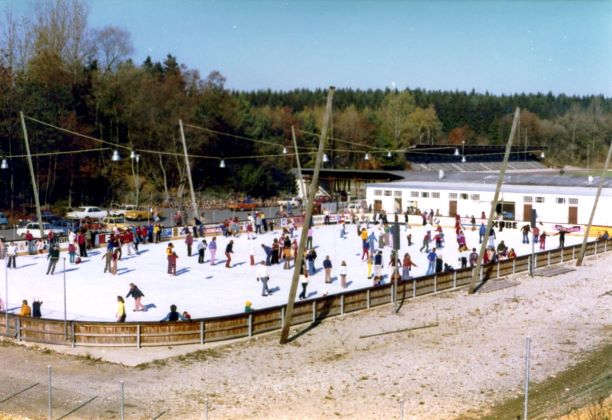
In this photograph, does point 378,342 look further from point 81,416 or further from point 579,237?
point 579,237

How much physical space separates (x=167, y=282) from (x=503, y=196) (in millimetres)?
31846

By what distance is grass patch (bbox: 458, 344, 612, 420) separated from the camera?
16281 mm

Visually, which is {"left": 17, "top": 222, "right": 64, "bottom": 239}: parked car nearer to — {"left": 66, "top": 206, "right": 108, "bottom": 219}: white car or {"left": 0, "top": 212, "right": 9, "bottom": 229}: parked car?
{"left": 0, "top": 212, "right": 9, "bottom": 229}: parked car

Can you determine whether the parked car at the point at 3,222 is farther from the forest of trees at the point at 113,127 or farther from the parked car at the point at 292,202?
the parked car at the point at 292,202

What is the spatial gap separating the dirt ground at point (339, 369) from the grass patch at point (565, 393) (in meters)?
0.32

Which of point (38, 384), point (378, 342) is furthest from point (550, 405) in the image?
point (38, 384)

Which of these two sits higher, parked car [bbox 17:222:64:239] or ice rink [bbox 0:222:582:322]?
parked car [bbox 17:222:64:239]

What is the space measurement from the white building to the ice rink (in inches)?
431

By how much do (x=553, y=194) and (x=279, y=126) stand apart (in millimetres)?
68482

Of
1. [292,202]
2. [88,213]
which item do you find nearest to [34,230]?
[88,213]

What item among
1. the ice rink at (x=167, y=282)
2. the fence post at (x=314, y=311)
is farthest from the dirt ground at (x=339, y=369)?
the ice rink at (x=167, y=282)

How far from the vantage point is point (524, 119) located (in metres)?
151

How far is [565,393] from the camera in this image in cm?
1806

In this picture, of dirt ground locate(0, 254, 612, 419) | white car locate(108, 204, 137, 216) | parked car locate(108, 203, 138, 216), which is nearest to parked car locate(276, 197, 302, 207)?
parked car locate(108, 203, 138, 216)
